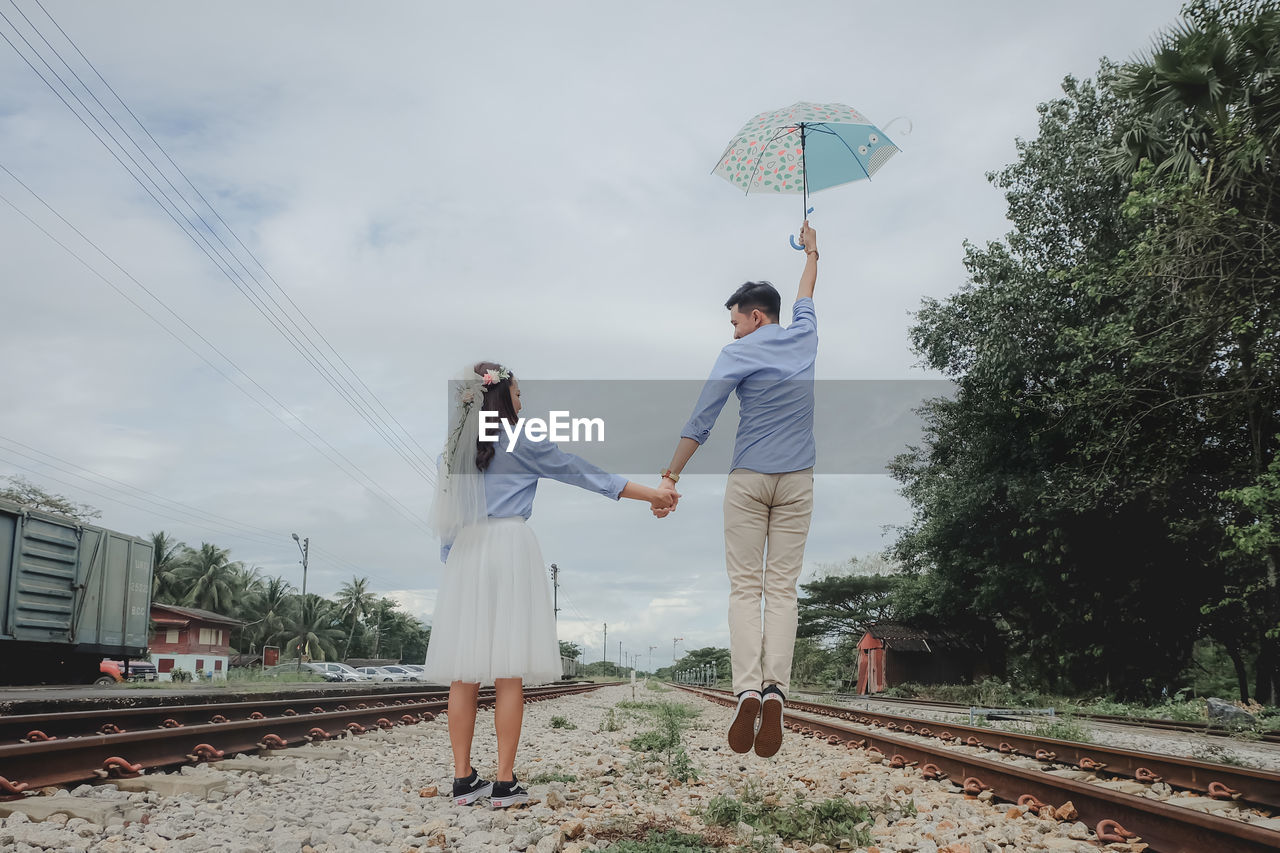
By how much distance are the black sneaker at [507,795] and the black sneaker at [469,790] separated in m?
0.09

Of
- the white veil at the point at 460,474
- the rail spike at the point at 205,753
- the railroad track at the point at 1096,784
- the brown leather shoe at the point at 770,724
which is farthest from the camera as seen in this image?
the rail spike at the point at 205,753

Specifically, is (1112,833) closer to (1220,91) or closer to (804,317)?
(804,317)

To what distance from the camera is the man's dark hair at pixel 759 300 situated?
150 inches

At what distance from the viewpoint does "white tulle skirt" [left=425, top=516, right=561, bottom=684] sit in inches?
140

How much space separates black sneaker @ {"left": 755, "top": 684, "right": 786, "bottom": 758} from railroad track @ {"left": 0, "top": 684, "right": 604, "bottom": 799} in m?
3.04

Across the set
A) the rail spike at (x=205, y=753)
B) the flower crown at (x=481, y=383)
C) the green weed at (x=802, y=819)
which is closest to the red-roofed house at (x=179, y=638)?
the rail spike at (x=205, y=753)

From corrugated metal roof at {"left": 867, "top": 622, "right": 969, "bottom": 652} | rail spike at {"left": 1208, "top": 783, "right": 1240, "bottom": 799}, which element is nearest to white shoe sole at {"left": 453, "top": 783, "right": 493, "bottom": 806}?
rail spike at {"left": 1208, "top": 783, "right": 1240, "bottom": 799}

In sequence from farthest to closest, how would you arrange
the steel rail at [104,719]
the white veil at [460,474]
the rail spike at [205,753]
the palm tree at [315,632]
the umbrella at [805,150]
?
the palm tree at [315,632], the steel rail at [104,719], the rail spike at [205,753], the umbrella at [805,150], the white veil at [460,474]

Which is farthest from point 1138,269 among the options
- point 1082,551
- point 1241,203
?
point 1082,551

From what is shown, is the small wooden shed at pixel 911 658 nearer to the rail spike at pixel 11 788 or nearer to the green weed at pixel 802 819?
the green weed at pixel 802 819

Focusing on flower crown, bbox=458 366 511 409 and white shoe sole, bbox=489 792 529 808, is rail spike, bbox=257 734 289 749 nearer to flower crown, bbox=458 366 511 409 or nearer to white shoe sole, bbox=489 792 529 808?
white shoe sole, bbox=489 792 529 808

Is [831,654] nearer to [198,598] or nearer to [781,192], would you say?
[198,598]

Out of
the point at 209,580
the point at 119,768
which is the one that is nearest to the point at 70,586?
the point at 119,768

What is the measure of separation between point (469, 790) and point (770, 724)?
1.37 m
